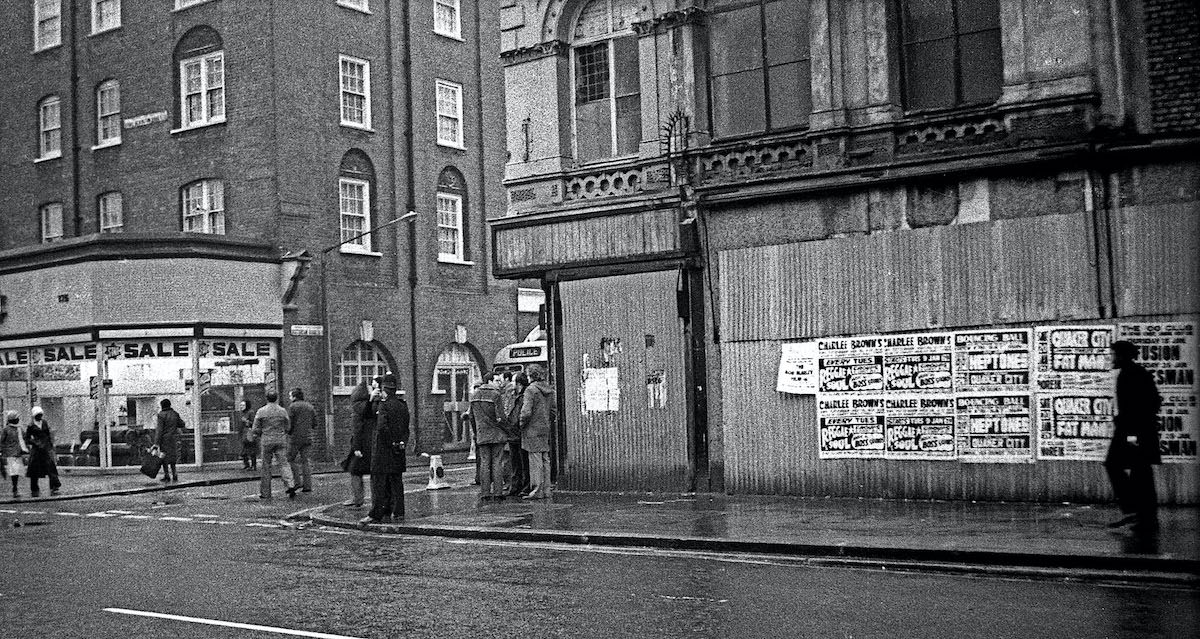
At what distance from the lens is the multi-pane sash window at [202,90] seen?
34.4m

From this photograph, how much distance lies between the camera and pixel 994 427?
16.0 m

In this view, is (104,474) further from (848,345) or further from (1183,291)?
(1183,291)

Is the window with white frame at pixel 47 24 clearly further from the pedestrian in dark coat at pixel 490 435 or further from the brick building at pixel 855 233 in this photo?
the pedestrian in dark coat at pixel 490 435

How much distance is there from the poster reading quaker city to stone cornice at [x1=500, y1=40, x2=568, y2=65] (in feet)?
32.3

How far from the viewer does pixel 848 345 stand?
17172mm

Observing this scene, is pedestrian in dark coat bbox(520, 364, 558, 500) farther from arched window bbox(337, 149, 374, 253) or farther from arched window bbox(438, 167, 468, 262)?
arched window bbox(438, 167, 468, 262)

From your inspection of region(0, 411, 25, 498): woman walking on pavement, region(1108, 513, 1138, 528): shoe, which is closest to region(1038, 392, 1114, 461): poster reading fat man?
region(1108, 513, 1138, 528): shoe

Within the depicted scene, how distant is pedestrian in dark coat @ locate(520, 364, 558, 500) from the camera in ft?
60.2

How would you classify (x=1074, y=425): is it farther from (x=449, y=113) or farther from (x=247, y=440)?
(x=449, y=113)

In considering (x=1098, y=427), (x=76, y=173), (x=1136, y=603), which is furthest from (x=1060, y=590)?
(x=76, y=173)

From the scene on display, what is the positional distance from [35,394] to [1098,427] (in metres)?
27.6

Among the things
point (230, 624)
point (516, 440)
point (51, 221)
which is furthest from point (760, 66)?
point (51, 221)

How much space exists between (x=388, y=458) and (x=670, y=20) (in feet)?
25.7

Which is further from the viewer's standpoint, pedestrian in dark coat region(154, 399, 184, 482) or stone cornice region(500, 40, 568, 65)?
pedestrian in dark coat region(154, 399, 184, 482)
